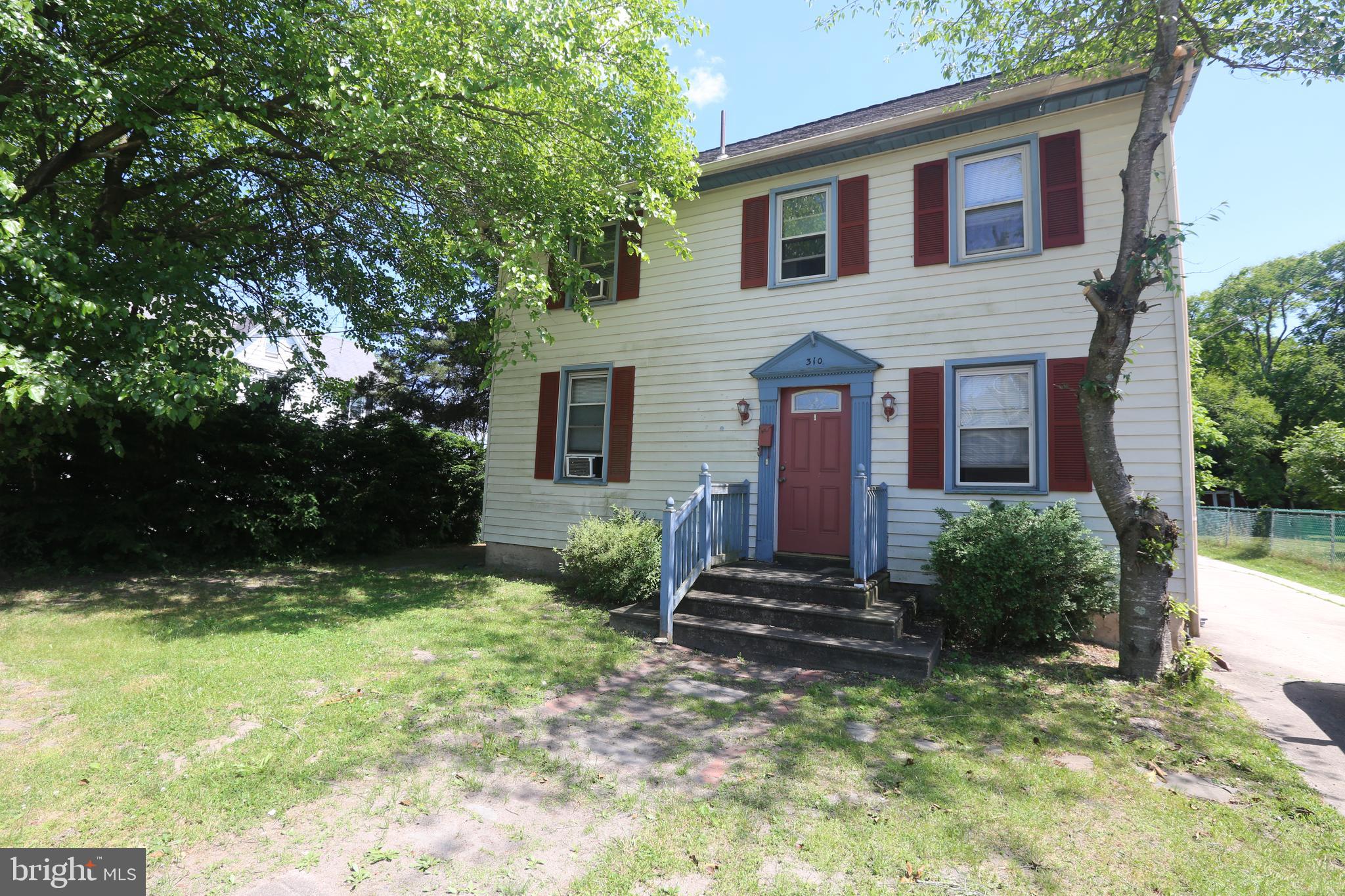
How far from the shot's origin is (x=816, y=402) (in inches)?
303

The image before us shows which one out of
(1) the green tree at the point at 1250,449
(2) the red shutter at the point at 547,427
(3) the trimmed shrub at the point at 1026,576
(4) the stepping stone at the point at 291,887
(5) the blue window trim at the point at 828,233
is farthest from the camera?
(1) the green tree at the point at 1250,449

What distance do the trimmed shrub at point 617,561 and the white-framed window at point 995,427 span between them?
3642mm

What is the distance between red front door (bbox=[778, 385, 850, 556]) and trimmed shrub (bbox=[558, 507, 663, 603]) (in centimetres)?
169

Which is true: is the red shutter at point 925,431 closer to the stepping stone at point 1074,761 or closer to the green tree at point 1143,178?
the green tree at point 1143,178

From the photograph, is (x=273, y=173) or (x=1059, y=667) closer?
(x=1059, y=667)

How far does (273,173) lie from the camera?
27.6ft

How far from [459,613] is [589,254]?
19.6ft

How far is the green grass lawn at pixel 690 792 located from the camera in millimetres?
2566

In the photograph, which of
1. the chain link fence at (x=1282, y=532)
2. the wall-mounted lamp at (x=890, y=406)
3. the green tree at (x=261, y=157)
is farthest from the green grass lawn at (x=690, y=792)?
the chain link fence at (x=1282, y=532)

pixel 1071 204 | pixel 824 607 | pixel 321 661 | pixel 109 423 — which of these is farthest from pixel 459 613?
pixel 1071 204

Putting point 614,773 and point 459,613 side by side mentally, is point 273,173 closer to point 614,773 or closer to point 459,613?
point 459,613

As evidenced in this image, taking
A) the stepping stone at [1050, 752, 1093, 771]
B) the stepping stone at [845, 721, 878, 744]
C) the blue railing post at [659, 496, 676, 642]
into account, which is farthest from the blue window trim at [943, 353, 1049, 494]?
the stepping stone at [845, 721, 878, 744]

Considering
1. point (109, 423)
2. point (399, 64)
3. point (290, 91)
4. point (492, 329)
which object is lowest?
point (109, 423)

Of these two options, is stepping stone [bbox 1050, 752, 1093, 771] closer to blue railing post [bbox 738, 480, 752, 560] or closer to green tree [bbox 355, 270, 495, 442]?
blue railing post [bbox 738, 480, 752, 560]
